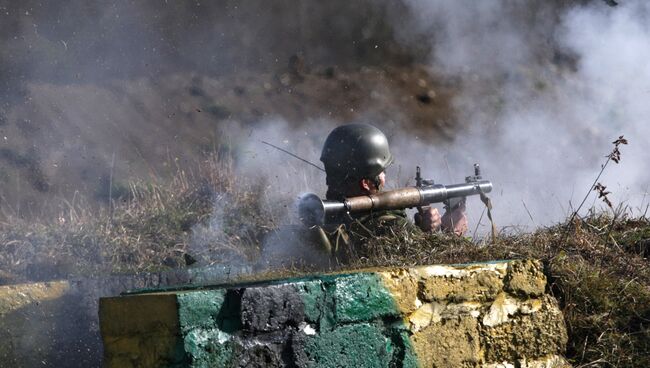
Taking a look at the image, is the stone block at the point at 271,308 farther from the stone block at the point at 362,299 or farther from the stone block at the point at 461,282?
the stone block at the point at 461,282

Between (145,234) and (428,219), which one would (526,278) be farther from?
(145,234)

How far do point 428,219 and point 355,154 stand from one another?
628 millimetres

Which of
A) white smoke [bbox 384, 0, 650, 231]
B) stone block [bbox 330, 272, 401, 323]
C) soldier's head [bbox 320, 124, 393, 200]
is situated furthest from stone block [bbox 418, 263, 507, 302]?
white smoke [bbox 384, 0, 650, 231]

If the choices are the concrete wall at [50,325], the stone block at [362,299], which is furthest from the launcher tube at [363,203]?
the stone block at [362,299]

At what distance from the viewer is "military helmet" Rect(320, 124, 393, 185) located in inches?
222

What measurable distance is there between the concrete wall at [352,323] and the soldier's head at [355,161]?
2212 mm

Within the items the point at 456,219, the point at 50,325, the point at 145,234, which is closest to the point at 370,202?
the point at 456,219

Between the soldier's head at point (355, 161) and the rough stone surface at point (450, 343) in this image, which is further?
the soldier's head at point (355, 161)

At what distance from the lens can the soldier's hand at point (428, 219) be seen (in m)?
5.63

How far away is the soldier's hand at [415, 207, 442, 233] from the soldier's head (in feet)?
1.08

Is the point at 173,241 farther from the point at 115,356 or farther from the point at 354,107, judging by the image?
the point at 354,107

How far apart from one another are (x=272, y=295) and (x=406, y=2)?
14.7m

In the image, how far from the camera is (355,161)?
563cm

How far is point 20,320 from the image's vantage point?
4031 mm
